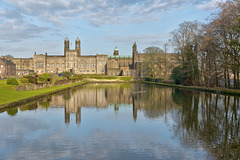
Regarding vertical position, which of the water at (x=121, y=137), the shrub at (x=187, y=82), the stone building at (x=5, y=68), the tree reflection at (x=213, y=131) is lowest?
→ the water at (x=121, y=137)

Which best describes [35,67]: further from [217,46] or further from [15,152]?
[15,152]

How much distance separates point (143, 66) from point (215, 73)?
4172 centimetres

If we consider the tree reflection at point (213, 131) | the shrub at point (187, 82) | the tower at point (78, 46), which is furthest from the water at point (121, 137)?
the tower at point (78, 46)

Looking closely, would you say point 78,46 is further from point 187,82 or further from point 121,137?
point 121,137

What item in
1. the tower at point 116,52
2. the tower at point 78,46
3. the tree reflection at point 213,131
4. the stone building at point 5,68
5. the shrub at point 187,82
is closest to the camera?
the tree reflection at point 213,131

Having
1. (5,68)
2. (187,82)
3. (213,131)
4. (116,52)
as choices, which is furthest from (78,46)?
(213,131)

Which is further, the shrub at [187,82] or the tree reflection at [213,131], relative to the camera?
the shrub at [187,82]

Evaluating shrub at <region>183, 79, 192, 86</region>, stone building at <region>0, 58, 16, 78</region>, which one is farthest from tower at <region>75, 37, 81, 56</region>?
shrub at <region>183, 79, 192, 86</region>

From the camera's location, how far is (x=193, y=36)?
4316cm

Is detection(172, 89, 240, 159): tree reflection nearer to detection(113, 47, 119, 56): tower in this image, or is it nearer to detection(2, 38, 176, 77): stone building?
detection(2, 38, 176, 77): stone building

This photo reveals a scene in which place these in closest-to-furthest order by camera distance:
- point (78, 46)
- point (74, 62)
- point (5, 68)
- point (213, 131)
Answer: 1. point (213, 131)
2. point (5, 68)
3. point (74, 62)
4. point (78, 46)

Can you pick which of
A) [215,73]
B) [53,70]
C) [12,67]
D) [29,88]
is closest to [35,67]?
[53,70]

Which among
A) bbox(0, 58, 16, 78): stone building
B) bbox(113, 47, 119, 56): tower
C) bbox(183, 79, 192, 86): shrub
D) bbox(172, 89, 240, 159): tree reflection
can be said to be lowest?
bbox(172, 89, 240, 159): tree reflection

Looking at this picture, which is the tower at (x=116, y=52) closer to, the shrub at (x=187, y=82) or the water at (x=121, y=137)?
the shrub at (x=187, y=82)
